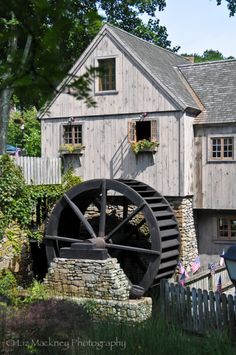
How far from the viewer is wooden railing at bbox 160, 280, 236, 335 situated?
9320 mm

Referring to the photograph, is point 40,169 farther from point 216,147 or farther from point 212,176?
point 216,147

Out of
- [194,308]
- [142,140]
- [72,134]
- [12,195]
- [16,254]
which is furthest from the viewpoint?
[72,134]

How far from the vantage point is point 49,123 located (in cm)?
1728

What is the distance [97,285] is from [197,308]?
3254 millimetres

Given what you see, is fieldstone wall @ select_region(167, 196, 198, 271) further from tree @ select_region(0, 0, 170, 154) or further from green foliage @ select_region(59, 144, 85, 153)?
tree @ select_region(0, 0, 170, 154)

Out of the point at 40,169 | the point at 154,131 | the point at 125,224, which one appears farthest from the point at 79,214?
the point at 154,131

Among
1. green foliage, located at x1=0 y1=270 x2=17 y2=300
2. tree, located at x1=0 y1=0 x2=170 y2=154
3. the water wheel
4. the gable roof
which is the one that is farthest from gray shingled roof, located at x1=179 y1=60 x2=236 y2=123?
tree, located at x1=0 y1=0 x2=170 y2=154

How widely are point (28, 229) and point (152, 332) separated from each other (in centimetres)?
977

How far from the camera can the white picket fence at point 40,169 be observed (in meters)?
14.9

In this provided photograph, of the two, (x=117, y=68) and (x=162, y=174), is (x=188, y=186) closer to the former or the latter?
(x=162, y=174)

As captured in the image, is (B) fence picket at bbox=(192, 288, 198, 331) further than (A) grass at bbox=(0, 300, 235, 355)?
Yes

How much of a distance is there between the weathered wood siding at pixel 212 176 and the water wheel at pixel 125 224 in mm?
1749

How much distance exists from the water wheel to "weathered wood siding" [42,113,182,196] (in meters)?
0.88

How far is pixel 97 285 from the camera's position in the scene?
1273 centimetres
